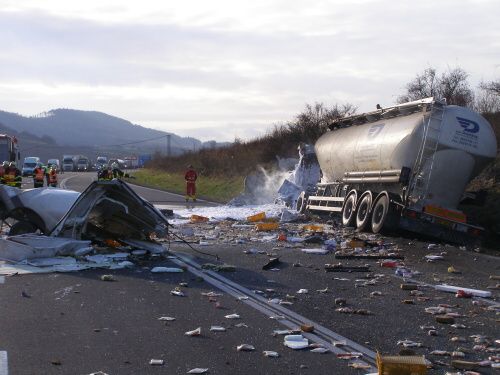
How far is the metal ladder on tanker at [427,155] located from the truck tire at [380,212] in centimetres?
89

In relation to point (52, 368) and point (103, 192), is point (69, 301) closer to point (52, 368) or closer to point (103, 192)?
point (52, 368)

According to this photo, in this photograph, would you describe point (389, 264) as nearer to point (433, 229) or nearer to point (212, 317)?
point (433, 229)

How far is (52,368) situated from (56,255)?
7.13m

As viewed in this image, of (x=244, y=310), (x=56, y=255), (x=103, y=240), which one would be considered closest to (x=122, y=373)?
(x=244, y=310)

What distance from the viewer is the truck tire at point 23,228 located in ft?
50.9

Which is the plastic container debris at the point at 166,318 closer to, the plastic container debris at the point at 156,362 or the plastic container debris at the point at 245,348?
the plastic container debris at the point at 245,348

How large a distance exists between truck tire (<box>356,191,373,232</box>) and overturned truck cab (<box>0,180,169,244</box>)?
694 centimetres

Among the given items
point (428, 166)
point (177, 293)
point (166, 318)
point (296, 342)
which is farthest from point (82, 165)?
point (296, 342)

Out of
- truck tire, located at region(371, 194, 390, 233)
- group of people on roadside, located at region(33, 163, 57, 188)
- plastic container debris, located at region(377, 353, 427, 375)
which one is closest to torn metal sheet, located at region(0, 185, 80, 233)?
truck tire, located at region(371, 194, 390, 233)

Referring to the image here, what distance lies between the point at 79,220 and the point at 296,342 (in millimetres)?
7671

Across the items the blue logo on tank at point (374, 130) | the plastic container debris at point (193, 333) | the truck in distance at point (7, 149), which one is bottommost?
the plastic container debris at point (193, 333)

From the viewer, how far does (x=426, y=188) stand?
58.7 feet

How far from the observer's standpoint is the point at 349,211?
22172mm

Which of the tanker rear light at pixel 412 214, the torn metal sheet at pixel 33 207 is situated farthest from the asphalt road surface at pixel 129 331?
the tanker rear light at pixel 412 214
